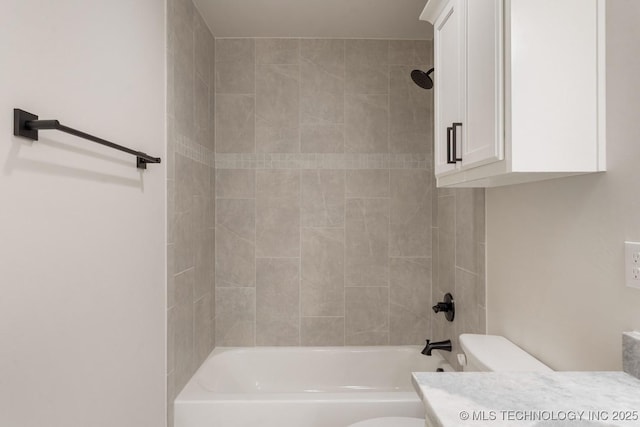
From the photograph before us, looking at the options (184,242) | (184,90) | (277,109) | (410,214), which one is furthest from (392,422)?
(277,109)

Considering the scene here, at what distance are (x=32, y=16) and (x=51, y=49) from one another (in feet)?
0.30

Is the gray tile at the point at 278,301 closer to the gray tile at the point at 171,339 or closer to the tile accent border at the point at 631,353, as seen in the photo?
the gray tile at the point at 171,339

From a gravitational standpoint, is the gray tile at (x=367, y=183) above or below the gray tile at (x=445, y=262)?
above

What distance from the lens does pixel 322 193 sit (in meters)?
2.87

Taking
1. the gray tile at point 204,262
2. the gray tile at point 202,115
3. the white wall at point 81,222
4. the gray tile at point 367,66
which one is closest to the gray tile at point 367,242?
the gray tile at point 367,66

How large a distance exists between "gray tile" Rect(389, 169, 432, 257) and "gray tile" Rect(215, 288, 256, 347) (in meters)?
1.02

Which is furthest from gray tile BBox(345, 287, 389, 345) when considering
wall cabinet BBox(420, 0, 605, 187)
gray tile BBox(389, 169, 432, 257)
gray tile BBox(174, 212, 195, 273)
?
wall cabinet BBox(420, 0, 605, 187)

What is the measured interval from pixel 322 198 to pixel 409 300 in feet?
2.97

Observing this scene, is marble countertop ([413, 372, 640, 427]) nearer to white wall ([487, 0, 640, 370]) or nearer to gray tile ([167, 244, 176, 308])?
white wall ([487, 0, 640, 370])

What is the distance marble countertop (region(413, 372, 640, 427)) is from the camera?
72cm

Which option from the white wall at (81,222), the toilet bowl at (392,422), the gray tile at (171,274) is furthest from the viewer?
the gray tile at (171,274)

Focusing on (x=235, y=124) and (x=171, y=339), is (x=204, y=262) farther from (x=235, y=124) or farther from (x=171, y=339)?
(x=235, y=124)

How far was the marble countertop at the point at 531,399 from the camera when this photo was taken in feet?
2.38

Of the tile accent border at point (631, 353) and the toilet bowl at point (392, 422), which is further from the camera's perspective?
the toilet bowl at point (392, 422)
